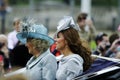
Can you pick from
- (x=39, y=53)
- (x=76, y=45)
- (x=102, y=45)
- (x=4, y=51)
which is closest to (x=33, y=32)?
(x=39, y=53)

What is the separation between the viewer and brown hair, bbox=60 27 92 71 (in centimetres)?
686

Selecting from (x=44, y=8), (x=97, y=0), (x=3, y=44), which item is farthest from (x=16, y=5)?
(x=3, y=44)

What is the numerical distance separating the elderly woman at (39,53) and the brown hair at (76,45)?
26 centimetres

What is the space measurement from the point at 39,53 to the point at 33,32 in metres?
0.27

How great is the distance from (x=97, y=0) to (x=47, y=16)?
9.43 feet

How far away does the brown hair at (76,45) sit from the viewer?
6.86m

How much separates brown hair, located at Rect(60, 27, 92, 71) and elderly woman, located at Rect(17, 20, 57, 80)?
264mm

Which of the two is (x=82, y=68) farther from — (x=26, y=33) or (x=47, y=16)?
(x=47, y=16)

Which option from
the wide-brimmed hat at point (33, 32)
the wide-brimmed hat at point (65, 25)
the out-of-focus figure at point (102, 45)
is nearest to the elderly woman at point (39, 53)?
the wide-brimmed hat at point (33, 32)

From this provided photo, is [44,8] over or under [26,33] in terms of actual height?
under

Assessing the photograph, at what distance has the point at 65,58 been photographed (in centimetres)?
679

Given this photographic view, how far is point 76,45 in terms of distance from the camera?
6875 mm

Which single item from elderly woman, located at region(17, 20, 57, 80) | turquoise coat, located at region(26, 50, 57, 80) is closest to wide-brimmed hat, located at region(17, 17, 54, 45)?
elderly woman, located at region(17, 20, 57, 80)

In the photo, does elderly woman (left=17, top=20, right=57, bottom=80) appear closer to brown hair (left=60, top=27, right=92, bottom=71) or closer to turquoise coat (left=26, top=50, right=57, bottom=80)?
turquoise coat (left=26, top=50, right=57, bottom=80)
